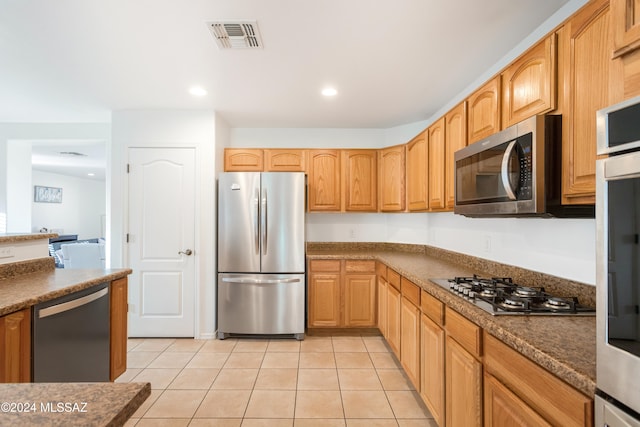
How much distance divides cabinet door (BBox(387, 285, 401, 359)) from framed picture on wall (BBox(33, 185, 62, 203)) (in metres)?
8.84

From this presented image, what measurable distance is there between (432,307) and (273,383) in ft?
4.70

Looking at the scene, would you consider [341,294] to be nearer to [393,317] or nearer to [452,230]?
[393,317]

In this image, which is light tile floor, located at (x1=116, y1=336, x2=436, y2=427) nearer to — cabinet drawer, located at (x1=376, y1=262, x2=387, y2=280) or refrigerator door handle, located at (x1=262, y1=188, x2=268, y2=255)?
cabinet drawer, located at (x1=376, y1=262, x2=387, y2=280)

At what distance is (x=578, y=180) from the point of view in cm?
124

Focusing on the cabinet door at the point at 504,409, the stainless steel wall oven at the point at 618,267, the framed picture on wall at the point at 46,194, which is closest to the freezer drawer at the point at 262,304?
the cabinet door at the point at 504,409

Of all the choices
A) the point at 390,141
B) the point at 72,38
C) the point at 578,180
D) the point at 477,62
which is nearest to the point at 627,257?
the point at 578,180

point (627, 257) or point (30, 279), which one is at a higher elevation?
point (627, 257)

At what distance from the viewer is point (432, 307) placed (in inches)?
73.6

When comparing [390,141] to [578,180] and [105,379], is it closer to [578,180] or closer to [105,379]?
[578,180]

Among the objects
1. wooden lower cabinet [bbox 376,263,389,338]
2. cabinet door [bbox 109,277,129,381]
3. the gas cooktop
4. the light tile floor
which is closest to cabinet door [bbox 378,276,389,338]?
wooden lower cabinet [bbox 376,263,389,338]

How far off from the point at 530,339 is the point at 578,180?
0.67 metres

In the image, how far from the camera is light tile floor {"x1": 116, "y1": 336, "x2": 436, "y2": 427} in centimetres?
203

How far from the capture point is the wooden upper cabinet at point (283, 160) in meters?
3.73

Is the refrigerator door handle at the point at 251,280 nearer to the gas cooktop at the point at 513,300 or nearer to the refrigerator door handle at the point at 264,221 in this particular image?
the refrigerator door handle at the point at 264,221
